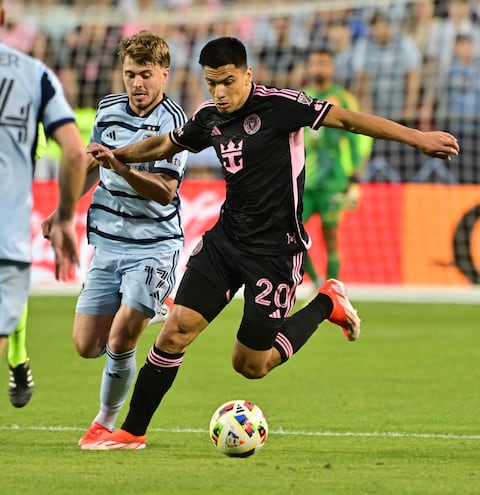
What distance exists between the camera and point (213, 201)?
1641cm

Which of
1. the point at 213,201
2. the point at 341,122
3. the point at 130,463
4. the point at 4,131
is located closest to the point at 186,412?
the point at 130,463

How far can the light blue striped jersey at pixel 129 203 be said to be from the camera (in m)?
7.11

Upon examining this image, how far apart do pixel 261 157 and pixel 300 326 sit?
4.12 feet

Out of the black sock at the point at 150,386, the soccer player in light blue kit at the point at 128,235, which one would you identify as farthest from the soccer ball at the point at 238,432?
the soccer player in light blue kit at the point at 128,235

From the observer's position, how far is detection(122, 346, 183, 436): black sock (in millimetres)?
6676

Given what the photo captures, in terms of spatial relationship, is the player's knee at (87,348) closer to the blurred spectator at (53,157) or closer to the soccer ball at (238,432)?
the soccer ball at (238,432)

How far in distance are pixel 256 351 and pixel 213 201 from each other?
9.57m

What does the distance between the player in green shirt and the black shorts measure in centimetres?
693

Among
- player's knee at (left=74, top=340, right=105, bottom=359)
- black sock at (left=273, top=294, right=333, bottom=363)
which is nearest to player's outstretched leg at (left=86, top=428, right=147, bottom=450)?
player's knee at (left=74, top=340, right=105, bottom=359)

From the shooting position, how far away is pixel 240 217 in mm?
6871

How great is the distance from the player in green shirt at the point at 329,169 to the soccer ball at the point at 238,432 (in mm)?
7429

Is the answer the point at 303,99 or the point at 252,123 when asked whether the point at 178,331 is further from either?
the point at 303,99

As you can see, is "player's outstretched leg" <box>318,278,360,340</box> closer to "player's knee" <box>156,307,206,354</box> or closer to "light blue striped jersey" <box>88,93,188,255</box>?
"light blue striped jersey" <box>88,93,188,255</box>

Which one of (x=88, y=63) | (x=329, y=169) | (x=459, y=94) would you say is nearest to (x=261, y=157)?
(x=329, y=169)
